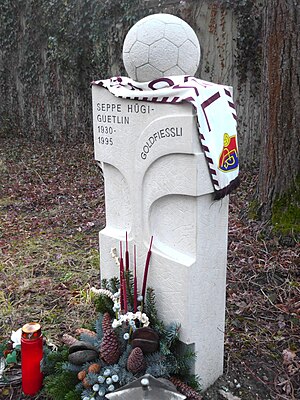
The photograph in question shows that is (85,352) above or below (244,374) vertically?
above

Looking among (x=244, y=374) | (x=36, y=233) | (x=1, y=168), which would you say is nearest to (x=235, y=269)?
(x=244, y=374)

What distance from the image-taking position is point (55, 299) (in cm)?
339

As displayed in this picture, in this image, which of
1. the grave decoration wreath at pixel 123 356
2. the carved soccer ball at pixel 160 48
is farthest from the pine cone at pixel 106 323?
the carved soccer ball at pixel 160 48

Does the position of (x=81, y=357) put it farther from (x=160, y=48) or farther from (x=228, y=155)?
(x=160, y=48)

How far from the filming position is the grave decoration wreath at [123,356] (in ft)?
7.06

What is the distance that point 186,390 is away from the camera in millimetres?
2131

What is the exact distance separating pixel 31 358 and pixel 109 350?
447mm

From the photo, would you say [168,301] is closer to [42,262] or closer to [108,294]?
[108,294]

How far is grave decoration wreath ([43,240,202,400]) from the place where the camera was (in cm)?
215

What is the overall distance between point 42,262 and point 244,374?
7.11ft

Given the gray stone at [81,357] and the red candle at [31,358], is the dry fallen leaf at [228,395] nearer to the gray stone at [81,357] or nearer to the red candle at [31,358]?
the gray stone at [81,357]

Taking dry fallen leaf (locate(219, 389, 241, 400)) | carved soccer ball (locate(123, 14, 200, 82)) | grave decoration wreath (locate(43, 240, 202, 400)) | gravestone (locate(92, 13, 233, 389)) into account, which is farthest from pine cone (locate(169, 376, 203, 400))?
carved soccer ball (locate(123, 14, 200, 82))

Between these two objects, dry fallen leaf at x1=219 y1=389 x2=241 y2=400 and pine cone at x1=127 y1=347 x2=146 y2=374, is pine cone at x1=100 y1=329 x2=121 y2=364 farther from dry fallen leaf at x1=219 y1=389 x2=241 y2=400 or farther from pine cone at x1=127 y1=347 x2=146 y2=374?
dry fallen leaf at x1=219 y1=389 x2=241 y2=400

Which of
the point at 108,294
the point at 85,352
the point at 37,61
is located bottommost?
the point at 85,352
